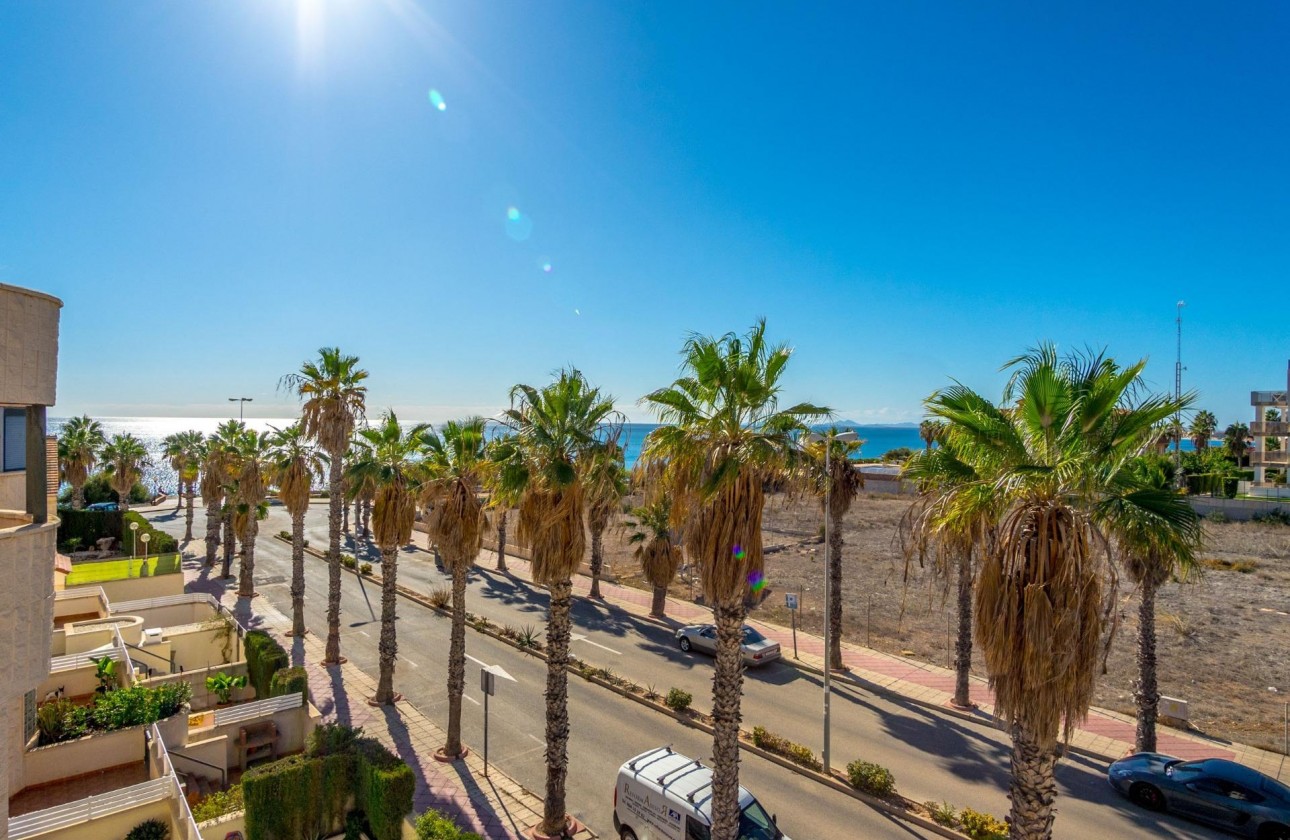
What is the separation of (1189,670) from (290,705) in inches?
1191

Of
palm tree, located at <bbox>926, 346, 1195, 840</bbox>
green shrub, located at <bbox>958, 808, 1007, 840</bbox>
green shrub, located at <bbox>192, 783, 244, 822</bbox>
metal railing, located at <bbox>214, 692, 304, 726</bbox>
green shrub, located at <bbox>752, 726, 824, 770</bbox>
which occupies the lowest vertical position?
green shrub, located at <bbox>752, 726, 824, 770</bbox>

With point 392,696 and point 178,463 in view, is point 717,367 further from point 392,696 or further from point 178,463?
point 178,463

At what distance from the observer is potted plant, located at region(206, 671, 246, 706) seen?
62.5ft

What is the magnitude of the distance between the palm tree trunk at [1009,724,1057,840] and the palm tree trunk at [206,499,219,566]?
4336 cm

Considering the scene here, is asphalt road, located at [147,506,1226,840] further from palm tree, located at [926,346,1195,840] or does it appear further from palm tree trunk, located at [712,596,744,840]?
palm tree, located at [926,346,1195,840]

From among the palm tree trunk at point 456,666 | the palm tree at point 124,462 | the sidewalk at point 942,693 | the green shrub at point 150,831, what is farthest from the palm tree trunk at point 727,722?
the palm tree at point 124,462

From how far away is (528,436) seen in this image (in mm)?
13172

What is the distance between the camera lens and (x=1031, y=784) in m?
7.98

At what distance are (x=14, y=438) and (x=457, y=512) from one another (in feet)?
28.5

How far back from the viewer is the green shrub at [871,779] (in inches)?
581

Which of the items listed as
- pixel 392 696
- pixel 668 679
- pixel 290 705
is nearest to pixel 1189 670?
pixel 668 679

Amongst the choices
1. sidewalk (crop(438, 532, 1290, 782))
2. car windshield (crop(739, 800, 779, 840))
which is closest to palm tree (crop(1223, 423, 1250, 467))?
sidewalk (crop(438, 532, 1290, 782))

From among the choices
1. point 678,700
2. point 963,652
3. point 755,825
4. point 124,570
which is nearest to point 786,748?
point 678,700

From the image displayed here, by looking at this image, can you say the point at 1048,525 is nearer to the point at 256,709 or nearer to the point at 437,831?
the point at 437,831
